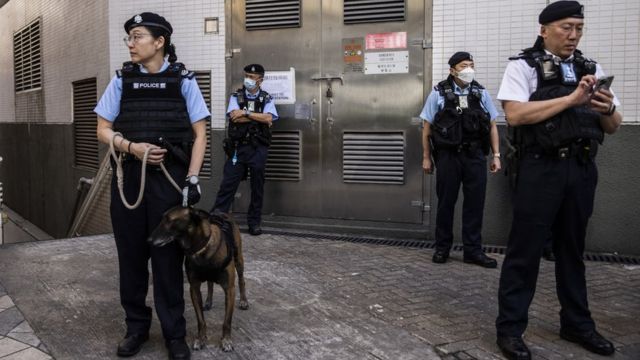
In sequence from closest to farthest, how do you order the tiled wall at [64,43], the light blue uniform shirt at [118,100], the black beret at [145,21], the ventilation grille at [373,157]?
the black beret at [145,21], the light blue uniform shirt at [118,100], the ventilation grille at [373,157], the tiled wall at [64,43]

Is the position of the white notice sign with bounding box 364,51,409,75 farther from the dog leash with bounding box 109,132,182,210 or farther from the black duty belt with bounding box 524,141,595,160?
the dog leash with bounding box 109,132,182,210

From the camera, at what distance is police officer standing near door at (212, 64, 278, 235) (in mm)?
7312

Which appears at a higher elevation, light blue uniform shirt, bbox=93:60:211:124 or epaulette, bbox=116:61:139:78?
epaulette, bbox=116:61:139:78

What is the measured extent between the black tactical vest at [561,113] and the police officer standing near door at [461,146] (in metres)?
2.12

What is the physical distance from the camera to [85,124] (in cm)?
1034

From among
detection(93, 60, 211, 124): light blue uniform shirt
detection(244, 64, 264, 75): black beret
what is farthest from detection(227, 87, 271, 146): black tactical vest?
detection(93, 60, 211, 124): light blue uniform shirt

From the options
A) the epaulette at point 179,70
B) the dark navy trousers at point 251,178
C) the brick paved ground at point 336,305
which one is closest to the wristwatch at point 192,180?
the epaulette at point 179,70

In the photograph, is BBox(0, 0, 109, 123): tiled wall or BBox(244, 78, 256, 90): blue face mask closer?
BBox(244, 78, 256, 90): blue face mask

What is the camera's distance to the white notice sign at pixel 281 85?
25.2 ft

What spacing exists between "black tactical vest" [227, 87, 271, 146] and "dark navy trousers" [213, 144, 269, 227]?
82mm

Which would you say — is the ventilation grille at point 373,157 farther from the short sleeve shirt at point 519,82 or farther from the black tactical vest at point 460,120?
the short sleeve shirt at point 519,82

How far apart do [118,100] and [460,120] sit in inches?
131

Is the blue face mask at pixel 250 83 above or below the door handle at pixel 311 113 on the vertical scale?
above

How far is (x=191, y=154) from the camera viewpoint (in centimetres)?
386
